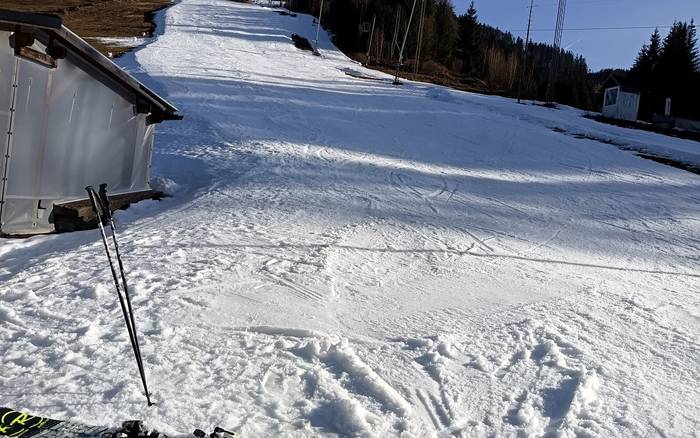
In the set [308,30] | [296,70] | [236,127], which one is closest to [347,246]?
[236,127]

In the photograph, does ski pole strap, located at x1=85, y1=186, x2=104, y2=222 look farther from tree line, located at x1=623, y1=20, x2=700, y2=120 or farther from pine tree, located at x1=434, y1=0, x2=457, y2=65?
pine tree, located at x1=434, y1=0, x2=457, y2=65

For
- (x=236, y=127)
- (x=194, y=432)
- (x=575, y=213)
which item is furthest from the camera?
(x=236, y=127)

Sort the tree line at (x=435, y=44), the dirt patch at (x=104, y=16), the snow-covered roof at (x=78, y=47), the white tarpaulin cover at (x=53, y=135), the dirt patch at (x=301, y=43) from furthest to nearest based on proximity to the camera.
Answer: the tree line at (x=435, y=44) → the dirt patch at (x=301, y=43) → the dirt patch at (x=104, y=16) → the white tarpaulin cover at (x=53, y=135) → the snow-covered roof at (x=78, y=47)

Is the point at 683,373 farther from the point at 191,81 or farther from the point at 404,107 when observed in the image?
the point at 191,81

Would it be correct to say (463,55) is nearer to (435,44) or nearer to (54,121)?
(435,44)

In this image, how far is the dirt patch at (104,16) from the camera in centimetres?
3935

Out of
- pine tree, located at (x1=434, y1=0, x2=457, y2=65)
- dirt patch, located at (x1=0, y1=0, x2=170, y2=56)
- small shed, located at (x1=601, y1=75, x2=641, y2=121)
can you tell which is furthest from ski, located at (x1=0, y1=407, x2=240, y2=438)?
pine tree, located at (x1=434, y1=0, x2=457, y2=65)

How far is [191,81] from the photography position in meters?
22.2

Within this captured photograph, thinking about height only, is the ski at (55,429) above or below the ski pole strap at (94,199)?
below

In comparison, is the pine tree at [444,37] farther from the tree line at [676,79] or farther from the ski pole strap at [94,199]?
the ski pole strap at [94,199]

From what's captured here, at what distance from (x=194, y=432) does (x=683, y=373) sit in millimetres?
3610

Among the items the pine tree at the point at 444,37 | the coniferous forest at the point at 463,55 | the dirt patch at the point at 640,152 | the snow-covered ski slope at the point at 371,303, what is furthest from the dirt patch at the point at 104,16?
the pine tree at the point at 444,37

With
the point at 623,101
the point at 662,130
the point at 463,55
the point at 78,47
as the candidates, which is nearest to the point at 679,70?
the point at 623,101

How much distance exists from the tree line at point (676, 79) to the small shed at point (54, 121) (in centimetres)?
3774
